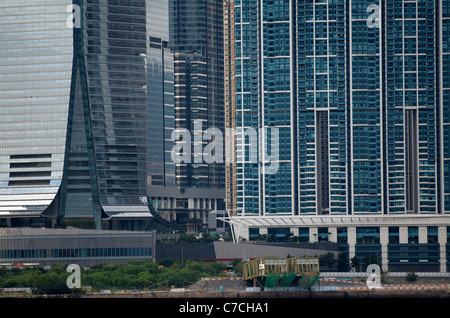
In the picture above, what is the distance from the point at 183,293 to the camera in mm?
183125

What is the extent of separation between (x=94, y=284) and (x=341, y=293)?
124 ft
